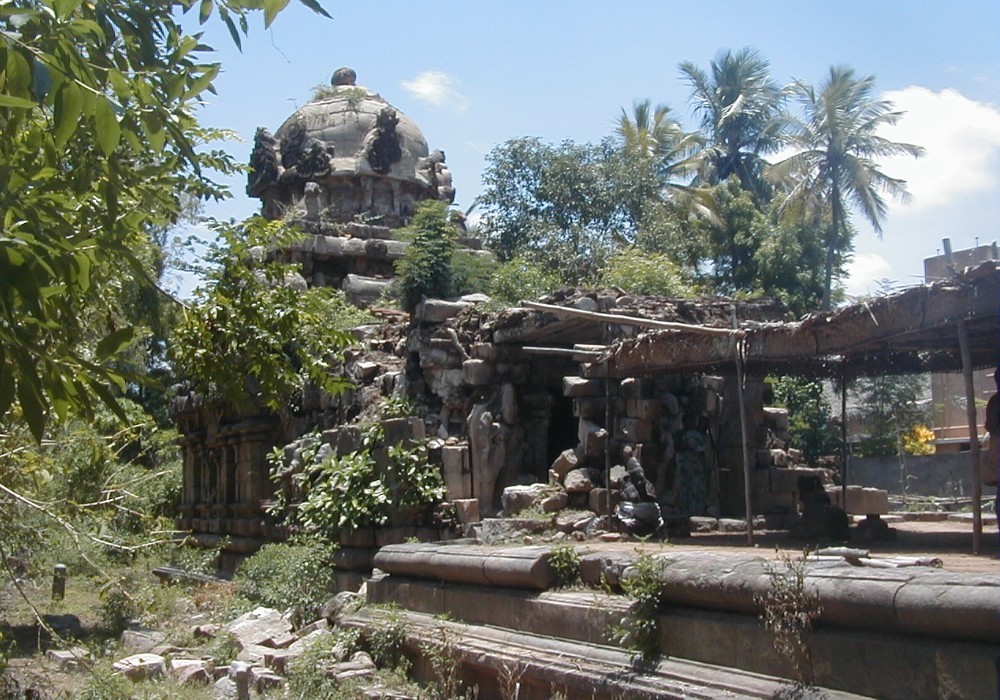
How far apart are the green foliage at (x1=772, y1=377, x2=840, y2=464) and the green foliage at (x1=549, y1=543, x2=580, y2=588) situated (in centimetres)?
1575

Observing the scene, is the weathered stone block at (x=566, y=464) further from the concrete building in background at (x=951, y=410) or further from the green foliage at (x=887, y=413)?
the concrete building in background at (x=951, y=410)

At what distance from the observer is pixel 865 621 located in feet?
16.5

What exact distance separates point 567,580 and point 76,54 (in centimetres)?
503

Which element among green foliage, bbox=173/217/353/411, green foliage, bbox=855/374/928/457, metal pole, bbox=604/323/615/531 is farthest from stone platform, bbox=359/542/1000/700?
green foliage, bbox=855/374/928/457

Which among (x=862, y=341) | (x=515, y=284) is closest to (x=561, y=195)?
(x=515, y=284)

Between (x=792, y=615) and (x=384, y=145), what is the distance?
779 inches

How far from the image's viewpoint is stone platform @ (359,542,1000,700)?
4621 mm

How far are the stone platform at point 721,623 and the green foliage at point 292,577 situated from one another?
Result: 2775 mm

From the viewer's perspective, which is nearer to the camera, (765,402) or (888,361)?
(888,361)

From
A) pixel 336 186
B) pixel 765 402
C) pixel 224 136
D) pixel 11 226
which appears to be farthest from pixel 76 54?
pixel 336 186

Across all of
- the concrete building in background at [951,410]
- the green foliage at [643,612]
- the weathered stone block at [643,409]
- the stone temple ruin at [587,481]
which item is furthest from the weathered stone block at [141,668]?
the concrete building in background at [951,410]

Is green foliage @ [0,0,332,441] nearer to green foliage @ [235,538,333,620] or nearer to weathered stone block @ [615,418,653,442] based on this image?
green foliage @ [235,538,333,620]

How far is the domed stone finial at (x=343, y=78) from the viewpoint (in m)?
26.3

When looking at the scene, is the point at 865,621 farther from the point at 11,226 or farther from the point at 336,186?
the point at 336,186
